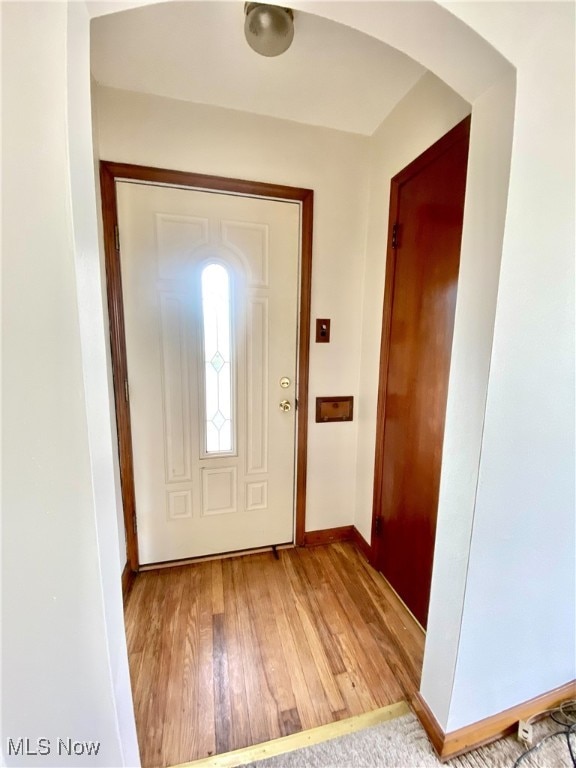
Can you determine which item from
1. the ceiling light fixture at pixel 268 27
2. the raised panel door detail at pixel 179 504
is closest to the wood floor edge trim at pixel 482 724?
the raised panel door detail at pixel 179 504

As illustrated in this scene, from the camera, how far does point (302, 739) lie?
1.09 m

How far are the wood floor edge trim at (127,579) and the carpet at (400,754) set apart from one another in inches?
38.5

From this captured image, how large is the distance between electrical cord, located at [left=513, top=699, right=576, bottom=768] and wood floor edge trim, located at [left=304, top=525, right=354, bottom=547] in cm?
111

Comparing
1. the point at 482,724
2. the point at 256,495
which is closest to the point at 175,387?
the point at 256,495

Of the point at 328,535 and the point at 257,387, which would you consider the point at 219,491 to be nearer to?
the point at 257,387

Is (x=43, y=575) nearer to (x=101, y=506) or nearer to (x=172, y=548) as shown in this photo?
(x=101, y=506)

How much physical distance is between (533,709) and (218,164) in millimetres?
2551

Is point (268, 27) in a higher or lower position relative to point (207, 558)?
higher

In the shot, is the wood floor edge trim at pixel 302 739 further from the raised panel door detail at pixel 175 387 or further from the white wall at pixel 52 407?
the raised panel door detail at pixel 175 387

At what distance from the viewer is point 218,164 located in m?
1.59

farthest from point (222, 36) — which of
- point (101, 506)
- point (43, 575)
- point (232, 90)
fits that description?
point (43, 575)

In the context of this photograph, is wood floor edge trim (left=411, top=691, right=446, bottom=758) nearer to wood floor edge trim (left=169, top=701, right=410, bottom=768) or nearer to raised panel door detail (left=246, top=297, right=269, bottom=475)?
wood floor edge trim (left=169, top=701, right=410, bottom=768)

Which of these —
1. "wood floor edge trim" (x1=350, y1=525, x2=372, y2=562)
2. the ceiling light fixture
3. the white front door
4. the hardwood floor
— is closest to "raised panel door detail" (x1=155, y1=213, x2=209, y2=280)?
the white front door

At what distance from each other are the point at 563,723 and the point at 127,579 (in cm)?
→ 190
